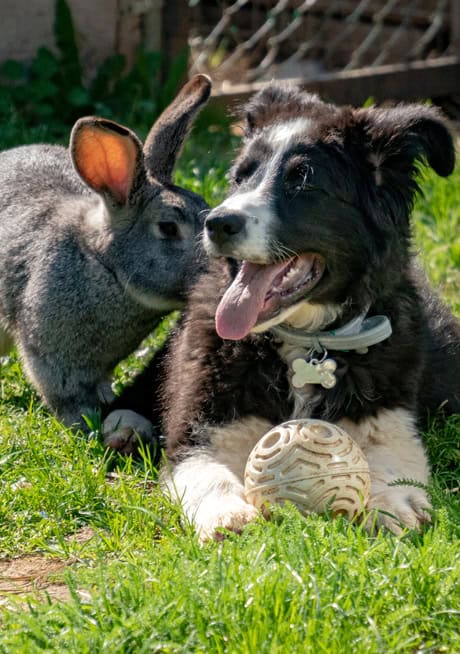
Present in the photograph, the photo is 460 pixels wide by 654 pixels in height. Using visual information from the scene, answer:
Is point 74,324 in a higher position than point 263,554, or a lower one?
lower

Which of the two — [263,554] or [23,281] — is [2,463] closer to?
[23,281]

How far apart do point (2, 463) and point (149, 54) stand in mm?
4371

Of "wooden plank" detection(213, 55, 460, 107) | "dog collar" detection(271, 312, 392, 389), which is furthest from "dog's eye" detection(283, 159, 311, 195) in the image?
"wooden plank" detection(213, 55, 460, 107)

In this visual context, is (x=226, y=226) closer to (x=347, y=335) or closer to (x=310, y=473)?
(x=347, y=335)

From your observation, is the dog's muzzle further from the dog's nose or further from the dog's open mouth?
the dog's open mouth

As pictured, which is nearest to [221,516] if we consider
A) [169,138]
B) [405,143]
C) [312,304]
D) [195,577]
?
[195,577]

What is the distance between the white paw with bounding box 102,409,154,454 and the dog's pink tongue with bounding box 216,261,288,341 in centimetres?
72

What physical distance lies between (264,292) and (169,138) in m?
1.50

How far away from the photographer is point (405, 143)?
338 cm

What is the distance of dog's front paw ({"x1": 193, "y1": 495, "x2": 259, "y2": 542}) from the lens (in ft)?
9.98

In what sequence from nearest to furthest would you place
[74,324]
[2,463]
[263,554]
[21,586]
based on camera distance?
[263,554]
[21,586]
[2,463]
[74,324]

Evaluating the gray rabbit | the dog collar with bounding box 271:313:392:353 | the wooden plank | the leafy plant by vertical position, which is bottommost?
the wooden plank

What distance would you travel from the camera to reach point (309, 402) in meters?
3.57

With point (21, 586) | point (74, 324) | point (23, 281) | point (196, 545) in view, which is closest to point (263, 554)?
point (196, 545)
